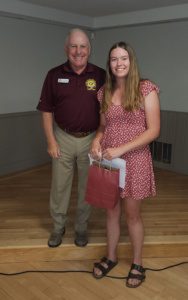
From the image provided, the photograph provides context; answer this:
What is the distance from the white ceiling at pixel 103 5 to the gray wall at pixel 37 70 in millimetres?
306

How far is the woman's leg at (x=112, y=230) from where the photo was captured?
188 cm

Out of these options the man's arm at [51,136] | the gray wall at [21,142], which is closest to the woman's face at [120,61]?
the man's arm at [51,136]

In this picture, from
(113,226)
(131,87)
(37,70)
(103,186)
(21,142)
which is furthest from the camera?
(37,70)

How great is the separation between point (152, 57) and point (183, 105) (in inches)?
28.1

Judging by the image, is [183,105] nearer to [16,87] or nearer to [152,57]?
[152,57]

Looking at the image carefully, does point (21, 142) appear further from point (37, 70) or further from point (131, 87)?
point (131, 87)

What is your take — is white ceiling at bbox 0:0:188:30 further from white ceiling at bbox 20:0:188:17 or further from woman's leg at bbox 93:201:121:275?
woman's leg at bbox 93:201:121:275

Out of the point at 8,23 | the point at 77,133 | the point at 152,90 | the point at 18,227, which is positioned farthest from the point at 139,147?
the point at 8,23

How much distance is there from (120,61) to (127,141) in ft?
1.30

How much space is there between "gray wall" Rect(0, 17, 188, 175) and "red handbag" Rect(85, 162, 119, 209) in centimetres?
211

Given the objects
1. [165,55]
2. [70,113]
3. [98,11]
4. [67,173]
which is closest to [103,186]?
[67,173]

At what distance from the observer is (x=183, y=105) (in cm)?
390

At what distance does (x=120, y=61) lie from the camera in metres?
1.62

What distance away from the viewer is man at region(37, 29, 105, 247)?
1.91 m
